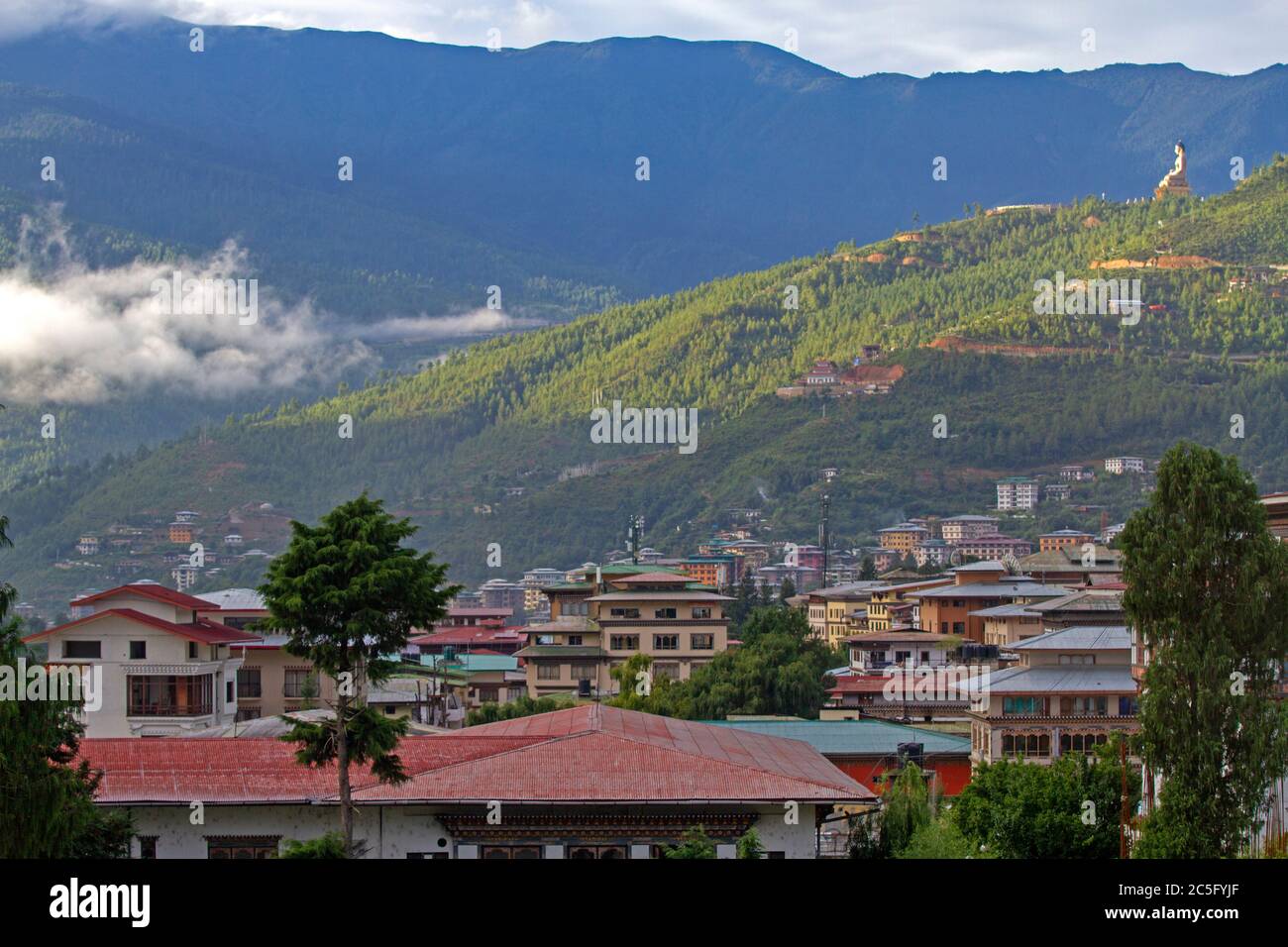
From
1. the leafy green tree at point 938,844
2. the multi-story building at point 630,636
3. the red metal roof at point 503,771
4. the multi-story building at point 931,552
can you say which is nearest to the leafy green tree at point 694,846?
the red metal roof at point 503,771

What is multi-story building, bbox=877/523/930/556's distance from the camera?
193 m

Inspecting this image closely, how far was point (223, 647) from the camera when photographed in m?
58.1

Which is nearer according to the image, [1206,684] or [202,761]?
Answer: [1206,684]

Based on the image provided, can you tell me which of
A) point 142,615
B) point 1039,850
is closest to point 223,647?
point 142,615

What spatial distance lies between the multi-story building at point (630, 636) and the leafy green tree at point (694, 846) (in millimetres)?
55191

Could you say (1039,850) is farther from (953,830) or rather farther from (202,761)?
(202,761)

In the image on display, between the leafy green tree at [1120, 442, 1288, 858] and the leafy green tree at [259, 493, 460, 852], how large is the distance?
11811 millimetres

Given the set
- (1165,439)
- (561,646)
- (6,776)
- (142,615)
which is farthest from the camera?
(1165,439)

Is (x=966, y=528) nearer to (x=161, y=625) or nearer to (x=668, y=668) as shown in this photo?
(x=668, y=668)

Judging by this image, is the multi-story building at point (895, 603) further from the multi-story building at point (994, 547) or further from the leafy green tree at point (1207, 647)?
the leafy green tree at point (1207, 647)

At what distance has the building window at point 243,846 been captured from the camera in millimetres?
34906
